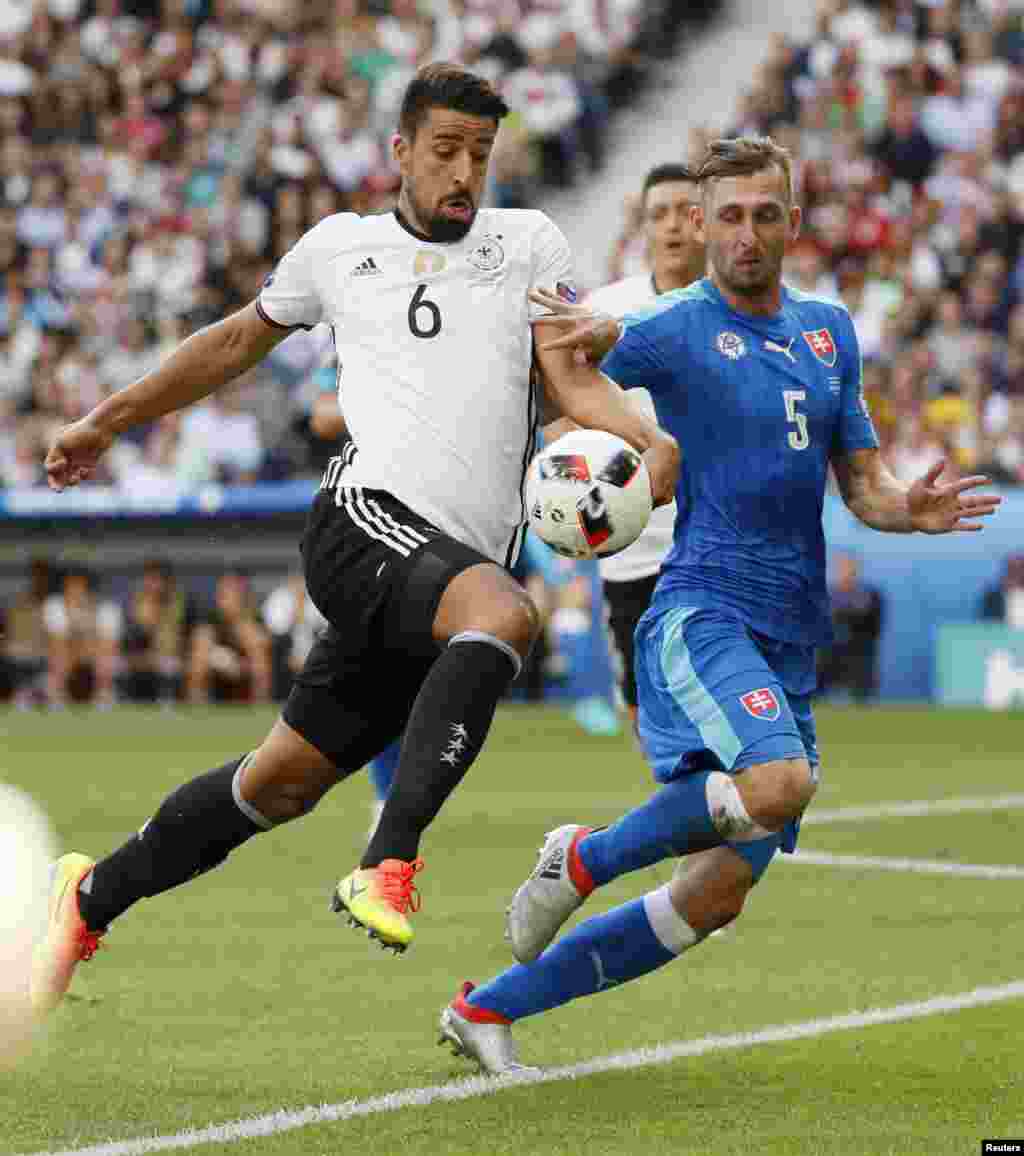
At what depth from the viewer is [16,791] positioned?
42.3ft

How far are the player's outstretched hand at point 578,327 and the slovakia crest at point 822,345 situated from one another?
24.9 inches

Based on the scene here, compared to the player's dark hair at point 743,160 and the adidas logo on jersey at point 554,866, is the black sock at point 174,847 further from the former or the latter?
the player's dark hair at point 743,160

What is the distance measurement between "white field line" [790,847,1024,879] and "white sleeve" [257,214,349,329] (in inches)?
180

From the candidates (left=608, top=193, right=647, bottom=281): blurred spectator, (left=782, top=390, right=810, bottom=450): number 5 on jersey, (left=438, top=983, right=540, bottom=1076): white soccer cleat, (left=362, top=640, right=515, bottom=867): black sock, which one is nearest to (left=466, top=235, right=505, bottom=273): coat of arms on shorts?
(left=782, top=390, right=810, bottom=450): number 5 on jersey

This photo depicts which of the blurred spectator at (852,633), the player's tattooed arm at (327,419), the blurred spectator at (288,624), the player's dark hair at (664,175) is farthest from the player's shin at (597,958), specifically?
the blurred spectator at (288,624)

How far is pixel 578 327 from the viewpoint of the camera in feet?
18.0

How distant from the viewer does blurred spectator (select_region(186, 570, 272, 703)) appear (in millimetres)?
19766

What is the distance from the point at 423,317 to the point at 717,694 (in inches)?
45.4

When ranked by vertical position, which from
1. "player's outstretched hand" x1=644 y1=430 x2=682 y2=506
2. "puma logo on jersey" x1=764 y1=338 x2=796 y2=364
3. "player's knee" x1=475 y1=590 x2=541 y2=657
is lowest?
"player's knee" x1=475 y1=590 x2=541 y2=657

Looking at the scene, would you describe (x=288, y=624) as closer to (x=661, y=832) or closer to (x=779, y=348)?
(x=779, y=348)

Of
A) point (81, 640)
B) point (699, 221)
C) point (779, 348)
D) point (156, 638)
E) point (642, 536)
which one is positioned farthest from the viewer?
point (81, 640)

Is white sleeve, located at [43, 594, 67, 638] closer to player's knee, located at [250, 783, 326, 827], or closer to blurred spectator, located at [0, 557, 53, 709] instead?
blurred spectator, located at [0, 557, 53, 709]

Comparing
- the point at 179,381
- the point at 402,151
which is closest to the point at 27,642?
the point at 179,381

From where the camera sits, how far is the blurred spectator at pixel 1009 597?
1789 cm
